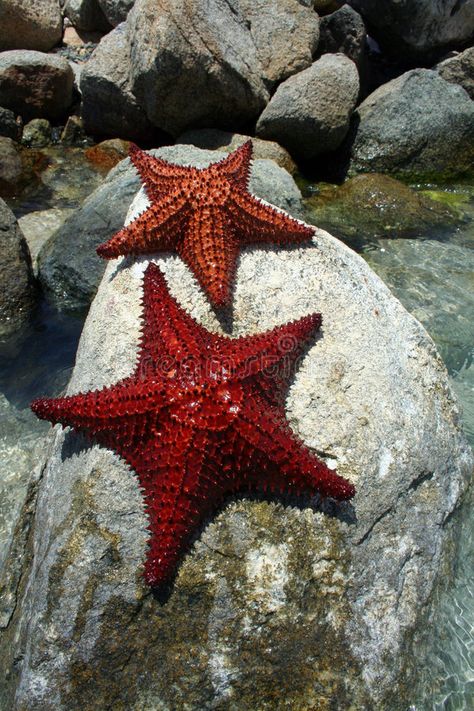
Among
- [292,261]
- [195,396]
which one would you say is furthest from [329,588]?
[292,261]

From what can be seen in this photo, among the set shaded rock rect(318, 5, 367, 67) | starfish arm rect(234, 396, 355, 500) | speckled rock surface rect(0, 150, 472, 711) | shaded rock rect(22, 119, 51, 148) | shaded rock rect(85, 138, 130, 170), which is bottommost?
shaded rock rect(22, 119, 51, 148)

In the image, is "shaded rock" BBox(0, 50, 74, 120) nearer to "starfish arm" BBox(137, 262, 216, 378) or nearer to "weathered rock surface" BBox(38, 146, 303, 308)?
"weathered rock surface" BBox(38, 146, 303, 308)

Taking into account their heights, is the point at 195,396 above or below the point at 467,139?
below

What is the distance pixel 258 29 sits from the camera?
388 inches

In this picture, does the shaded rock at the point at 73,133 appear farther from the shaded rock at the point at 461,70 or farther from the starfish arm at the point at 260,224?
the starfish arm at the point at 260,224

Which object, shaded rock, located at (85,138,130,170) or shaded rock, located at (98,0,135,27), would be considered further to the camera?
shaded rock, located at (98,0,135,27)

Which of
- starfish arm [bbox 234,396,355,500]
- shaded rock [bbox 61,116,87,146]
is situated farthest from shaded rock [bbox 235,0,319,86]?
starfish arm [bbox 234,396,355,500]

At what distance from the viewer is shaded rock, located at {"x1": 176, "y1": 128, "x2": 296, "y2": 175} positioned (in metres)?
8.94

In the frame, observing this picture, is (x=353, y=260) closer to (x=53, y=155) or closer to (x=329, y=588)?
(x=329, y=588)

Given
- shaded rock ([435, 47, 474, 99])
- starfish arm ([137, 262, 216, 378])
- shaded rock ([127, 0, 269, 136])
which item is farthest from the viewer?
shaded rock ([435, 47, 474, 99])

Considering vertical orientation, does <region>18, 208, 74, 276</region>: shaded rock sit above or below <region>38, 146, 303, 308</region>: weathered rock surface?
below

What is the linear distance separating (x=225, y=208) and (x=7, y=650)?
313cm

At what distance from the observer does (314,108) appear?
352 inches

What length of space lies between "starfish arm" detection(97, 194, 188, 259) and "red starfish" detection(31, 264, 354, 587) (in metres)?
0.97
